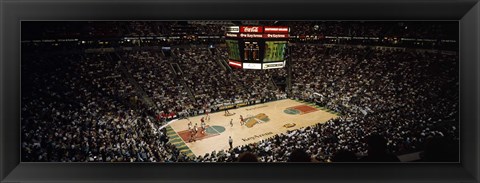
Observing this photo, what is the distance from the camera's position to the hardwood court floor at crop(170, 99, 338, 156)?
12.7 meters

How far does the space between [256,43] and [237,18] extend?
735 centimetres

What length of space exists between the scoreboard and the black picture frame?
7.02 metres

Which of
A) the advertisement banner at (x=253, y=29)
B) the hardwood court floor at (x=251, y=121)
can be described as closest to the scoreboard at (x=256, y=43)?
the advertisement banner at (x=253, y=29)

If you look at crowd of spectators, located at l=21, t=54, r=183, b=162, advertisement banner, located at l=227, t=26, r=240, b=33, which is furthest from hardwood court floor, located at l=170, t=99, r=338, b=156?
advertisement banner, located at l=227, t=26, r=240, b=33

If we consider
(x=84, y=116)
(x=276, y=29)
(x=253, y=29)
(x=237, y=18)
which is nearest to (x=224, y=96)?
(x=84, y=116)

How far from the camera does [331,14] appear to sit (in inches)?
138

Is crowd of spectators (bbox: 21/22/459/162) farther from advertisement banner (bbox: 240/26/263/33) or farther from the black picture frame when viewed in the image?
advertisement banner (bbox: 240/26/263/33)

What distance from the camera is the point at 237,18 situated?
3.62m

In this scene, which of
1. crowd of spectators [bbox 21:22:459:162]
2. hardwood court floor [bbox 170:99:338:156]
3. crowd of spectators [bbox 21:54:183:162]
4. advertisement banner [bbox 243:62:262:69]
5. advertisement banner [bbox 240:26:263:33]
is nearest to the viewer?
crowd of spectators [bbox 21:22:459:162]

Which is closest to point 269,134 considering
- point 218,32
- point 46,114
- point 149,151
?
point 149,151

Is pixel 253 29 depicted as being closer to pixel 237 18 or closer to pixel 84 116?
pixel 237 18
